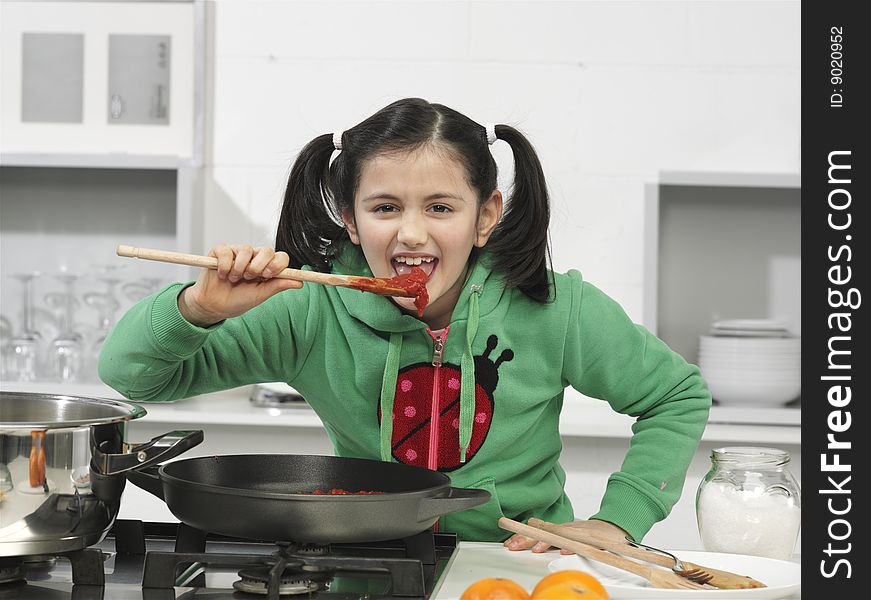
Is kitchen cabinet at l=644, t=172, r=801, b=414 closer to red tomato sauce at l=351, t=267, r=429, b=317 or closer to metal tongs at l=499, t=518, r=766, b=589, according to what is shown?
red tomato sauce at l=351, t=267, r=429, b=317

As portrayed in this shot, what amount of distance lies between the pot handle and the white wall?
6.03 feet

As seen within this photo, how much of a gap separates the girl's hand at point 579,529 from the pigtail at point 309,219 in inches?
22.1

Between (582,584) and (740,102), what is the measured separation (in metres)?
2.23

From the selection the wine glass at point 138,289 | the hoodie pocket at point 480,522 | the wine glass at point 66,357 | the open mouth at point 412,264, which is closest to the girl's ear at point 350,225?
the open mouth at point 412,264

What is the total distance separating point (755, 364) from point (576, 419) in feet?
1.53

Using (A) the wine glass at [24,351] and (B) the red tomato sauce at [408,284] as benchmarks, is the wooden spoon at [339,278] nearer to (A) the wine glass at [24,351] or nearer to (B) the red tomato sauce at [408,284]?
(B) the red tomato sauce at [408,284]

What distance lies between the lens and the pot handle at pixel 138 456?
0.98 m

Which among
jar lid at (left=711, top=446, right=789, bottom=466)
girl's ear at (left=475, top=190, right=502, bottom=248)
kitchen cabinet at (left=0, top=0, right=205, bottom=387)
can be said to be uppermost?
kitchen cabinet at (left=0, top=0, right=205, bottom=387)

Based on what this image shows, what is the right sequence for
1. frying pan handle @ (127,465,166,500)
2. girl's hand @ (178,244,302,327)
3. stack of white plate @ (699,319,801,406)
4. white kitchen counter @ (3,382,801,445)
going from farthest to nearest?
1. stack of white plate @ (699,319,801,406)
2. white kitchen counter @ (3,382,801,445)
3. girl's hand @ (178,244,302,327)
4. frying pan handle @ (127,465,166,500)

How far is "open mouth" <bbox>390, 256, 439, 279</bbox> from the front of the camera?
4.52ft

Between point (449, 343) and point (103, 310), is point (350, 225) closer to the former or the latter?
point (449, 343)

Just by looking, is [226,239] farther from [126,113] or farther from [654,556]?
[654,556]

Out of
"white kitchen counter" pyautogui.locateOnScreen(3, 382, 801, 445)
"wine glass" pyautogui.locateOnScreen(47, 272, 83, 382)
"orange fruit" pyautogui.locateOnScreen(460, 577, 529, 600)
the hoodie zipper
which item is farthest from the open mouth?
"wine glass" pyautogui.locateOnScreen(47, 272, 83, 382)

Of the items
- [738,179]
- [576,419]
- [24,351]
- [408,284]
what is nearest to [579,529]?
[408,284]
